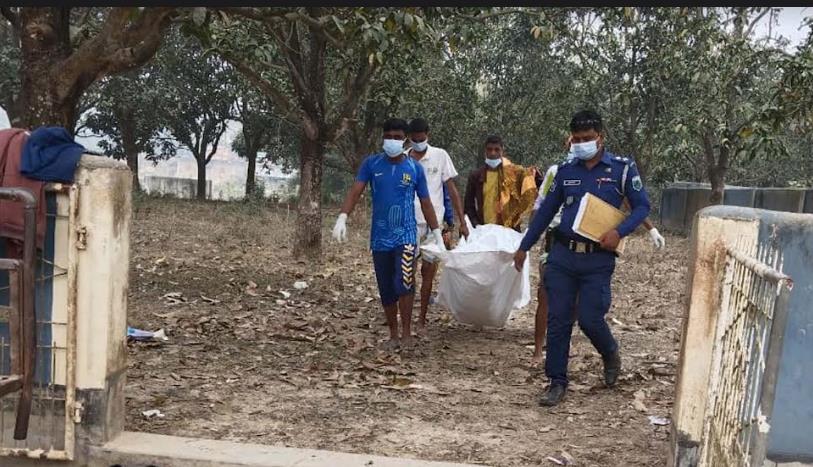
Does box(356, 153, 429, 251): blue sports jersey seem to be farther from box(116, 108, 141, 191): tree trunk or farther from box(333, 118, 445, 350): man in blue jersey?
box(116, 108, 141, 191): tree trunk

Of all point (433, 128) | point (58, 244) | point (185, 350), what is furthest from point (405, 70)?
point (58, 244)

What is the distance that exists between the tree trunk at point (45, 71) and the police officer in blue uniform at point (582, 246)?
13.8ft

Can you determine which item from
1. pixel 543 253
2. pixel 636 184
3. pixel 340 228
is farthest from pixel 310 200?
pixel 636 184

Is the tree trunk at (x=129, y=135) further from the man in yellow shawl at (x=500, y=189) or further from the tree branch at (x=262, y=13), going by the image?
the man in yellow shawl at (x=500, y=189)

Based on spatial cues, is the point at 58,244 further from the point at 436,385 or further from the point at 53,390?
the point at 436,385

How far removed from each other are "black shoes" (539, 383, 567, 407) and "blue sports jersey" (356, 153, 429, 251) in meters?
1.58

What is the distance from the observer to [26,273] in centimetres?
316

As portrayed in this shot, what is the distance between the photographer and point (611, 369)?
203 inches

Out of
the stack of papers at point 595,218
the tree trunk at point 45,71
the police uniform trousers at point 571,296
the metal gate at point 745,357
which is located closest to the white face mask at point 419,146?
the police uniform trousers at point 571,296

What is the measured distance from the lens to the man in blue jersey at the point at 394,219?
5836 mm

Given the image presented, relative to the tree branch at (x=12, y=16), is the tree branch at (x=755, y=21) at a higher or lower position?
higher

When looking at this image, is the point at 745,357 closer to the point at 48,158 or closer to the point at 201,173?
the point at 48,158

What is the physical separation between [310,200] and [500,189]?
444 cm

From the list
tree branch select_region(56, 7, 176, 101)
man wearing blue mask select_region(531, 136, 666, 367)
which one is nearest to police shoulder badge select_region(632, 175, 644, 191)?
man wearing blue mask select_region(531, 136, 666, 367)
